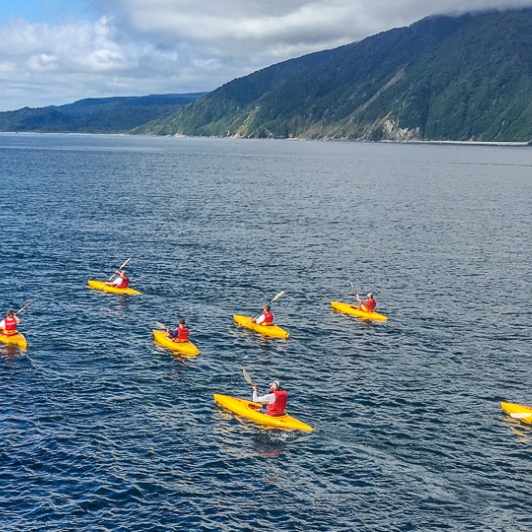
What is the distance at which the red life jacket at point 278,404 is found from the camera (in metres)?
36.4

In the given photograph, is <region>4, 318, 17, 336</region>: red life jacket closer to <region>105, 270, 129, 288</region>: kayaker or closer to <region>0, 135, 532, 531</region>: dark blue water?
<region>0, 135, 532, 531</region>: dark blue water

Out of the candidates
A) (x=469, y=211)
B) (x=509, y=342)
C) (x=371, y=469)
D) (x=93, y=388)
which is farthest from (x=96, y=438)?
(x=469, y=211)

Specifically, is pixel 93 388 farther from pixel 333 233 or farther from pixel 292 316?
pixel 333 233

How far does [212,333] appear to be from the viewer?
51750mm

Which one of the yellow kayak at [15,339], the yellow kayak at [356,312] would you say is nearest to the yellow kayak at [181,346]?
the yellow kayak at [15,339]

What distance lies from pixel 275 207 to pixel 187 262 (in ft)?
176

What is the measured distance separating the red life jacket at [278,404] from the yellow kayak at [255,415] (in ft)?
0.74

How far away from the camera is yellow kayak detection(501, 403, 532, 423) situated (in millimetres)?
37469

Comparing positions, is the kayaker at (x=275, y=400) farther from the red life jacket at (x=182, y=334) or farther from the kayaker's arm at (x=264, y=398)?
the red life jacket at (x=182, y=334)

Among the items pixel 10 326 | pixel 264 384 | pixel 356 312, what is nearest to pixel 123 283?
pixel 10 326

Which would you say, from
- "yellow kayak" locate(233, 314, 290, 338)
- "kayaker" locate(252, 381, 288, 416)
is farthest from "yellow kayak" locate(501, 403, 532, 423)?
"yellow kayak" locate(233, 314, 290, 338)

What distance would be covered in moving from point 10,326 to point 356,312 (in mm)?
27028

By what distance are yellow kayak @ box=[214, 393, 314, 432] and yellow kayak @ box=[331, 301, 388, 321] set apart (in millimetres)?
19758

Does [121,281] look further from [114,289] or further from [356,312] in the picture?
[356,312]
